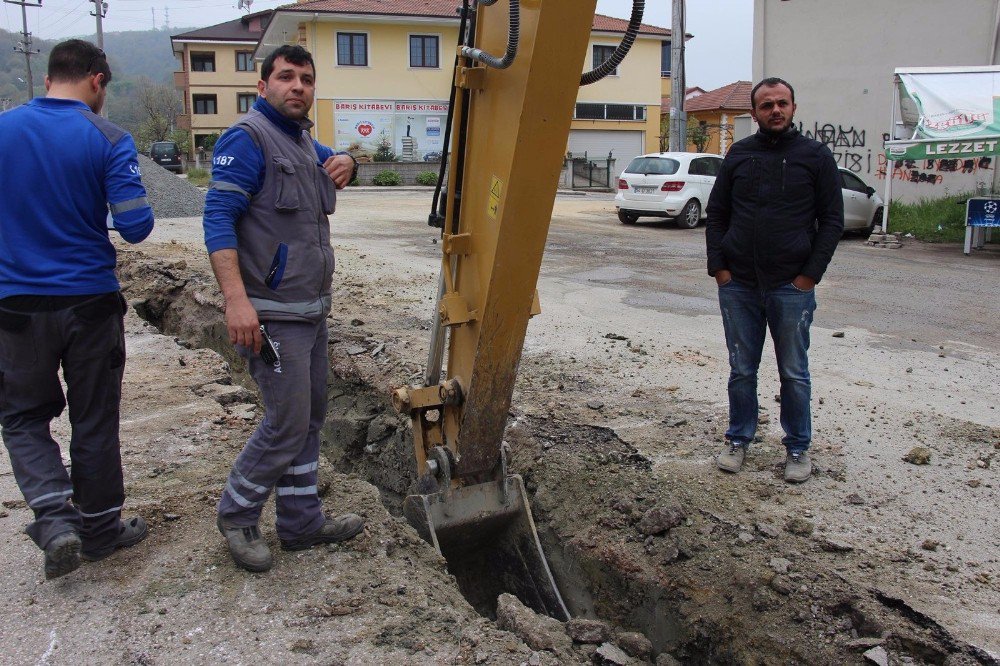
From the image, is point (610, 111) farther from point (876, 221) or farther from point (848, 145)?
point (876, 221)

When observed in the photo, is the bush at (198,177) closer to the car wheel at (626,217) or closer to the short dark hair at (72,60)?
the car wheel at (626,217)

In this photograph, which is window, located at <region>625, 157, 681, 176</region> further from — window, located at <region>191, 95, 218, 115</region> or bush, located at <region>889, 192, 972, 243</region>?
window, located at <region>191, 95, 218, 115</region>

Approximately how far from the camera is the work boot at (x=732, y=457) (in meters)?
4.51

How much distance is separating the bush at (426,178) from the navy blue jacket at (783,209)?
99.6 ft

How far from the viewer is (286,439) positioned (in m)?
3.29

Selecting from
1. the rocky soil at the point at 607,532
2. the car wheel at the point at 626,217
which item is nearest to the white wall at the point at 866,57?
the car wheel at the point at 626,217

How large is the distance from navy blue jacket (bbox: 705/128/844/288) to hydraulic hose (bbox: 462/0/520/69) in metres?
1.81

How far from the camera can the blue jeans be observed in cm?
435

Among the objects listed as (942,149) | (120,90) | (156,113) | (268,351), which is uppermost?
(120,90)

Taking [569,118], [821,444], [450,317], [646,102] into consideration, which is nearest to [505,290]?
[450,317]

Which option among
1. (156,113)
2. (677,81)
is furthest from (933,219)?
(156,113)

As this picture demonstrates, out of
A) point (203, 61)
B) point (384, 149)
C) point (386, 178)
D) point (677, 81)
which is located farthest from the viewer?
point (203, 61)

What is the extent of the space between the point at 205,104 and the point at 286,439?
185 feet

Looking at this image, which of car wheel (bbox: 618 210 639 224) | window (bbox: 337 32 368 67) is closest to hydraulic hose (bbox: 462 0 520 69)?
car wheel (bbox: 618 210 639 224)
